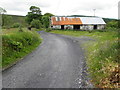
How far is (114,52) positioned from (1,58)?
7930mm

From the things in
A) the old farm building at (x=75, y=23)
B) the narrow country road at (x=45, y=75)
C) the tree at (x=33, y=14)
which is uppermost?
the tree at (x=33, y=14)

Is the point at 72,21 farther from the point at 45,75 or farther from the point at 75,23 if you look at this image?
the point at 45,75

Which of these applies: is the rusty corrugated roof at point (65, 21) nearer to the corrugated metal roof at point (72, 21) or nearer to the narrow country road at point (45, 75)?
the corrugated metal roof at point (72, 21)

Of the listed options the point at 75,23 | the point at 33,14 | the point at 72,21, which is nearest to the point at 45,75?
→ the point at 75,23

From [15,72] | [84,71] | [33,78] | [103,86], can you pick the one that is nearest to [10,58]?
[15,72]

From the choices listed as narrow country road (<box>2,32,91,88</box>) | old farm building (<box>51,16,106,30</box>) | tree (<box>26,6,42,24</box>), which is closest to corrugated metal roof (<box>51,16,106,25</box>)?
old farm building (<box>51,16,106,30</box>)

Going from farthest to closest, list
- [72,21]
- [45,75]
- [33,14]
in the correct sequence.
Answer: [33,14] < [72,21] < [45,75]

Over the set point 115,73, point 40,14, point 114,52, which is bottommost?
point 115,73

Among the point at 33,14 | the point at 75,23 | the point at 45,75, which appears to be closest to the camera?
the point at 45,75

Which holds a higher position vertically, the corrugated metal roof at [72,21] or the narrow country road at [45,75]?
the corrugated metal roof at [72,21]

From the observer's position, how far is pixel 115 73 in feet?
20.0

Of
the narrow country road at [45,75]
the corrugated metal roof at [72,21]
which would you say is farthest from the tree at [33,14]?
the narrow country road at [45,75]

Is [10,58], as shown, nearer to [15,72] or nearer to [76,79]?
[15,72]

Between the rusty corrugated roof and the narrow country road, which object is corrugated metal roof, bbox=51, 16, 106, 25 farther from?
the narrow country road
